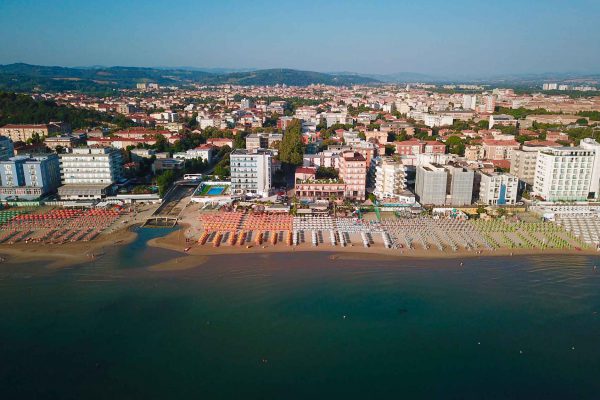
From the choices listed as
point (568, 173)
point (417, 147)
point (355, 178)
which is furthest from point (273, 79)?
point (568, 173)

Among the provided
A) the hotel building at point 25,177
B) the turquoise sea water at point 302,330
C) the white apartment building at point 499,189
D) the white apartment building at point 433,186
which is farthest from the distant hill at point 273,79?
the turquoise sea water at point 302,330

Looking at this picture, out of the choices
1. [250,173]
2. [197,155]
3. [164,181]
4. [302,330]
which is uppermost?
[250,173]

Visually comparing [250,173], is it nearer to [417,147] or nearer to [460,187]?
[460,187]

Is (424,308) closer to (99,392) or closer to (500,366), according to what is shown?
(500,366)

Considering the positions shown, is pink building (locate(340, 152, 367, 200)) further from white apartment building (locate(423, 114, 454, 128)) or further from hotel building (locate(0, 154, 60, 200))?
white apartment building (locate(423, 114, 454, 128))

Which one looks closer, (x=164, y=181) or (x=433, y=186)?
(x=433, y=186)

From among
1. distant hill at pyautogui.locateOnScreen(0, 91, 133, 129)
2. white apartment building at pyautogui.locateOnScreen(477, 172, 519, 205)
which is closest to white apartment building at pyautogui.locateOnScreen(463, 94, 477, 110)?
white apartment building at pyautogui.locateOnScreen(477, 172, 519, 205)

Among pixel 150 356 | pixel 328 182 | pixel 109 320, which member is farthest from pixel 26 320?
pixel 328 182
